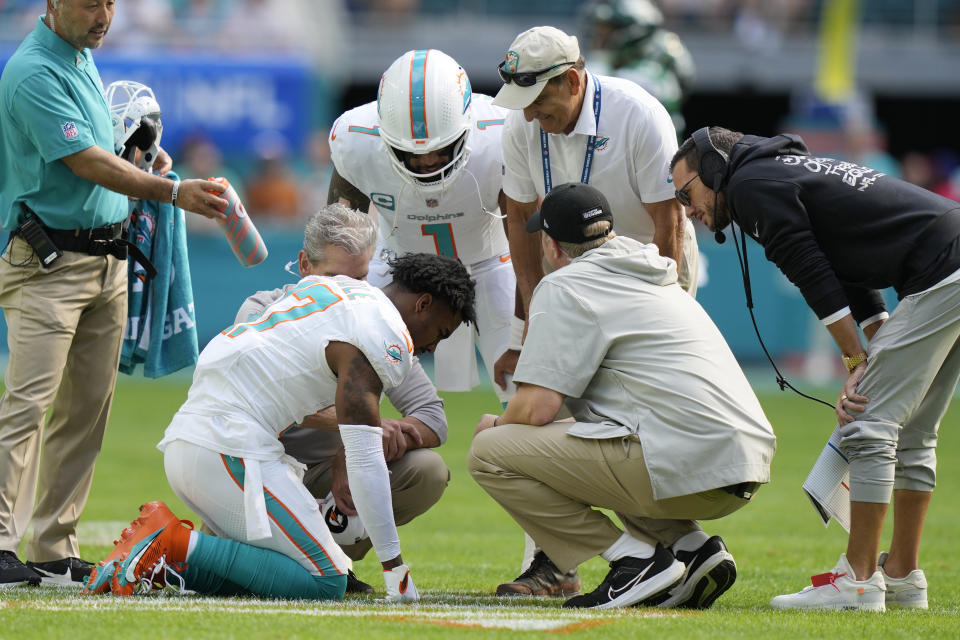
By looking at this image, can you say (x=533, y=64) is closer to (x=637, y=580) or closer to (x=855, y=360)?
(x=855, y=360)

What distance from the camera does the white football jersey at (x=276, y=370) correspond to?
5355 mm

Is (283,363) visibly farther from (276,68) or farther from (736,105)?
(736,105)

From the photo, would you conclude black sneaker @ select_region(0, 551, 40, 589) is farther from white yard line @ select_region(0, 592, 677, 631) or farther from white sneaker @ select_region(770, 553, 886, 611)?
white sneaker @ select_region(770, 553, 886, 611)

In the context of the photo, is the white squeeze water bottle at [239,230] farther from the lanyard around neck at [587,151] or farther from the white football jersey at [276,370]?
the lanyard around neck at [587,151]

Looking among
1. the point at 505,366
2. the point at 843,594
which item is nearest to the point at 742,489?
the point at 843,594

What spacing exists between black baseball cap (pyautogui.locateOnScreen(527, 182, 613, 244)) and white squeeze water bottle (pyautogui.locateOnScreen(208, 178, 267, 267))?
5.29ft

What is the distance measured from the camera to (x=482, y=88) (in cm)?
2308

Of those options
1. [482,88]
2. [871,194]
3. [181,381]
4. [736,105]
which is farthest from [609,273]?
[736,105]

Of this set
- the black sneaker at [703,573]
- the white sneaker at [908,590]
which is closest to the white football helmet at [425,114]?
the black sneaker at [703,573]

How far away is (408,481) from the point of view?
20.0ft

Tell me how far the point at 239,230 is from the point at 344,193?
2.50 ft

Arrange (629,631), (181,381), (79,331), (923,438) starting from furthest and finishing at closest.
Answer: (181,381) < (79,331) < (923,438) < (629,631)

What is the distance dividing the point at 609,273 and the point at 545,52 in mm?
1214

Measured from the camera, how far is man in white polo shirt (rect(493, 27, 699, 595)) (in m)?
6.06
